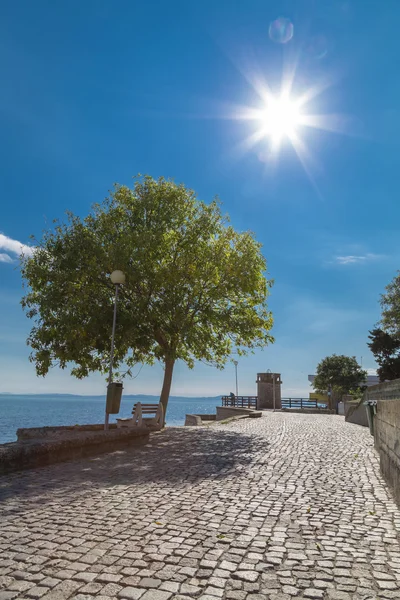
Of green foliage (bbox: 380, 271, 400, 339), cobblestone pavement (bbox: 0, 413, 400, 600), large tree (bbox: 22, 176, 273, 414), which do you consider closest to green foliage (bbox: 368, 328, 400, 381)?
green foliage (bbox: 380, 271, 400, 339)

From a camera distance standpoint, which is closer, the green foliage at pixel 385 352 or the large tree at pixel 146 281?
the large tree at pixel 146 281

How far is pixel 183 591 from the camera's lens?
3314mm

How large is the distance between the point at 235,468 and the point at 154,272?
9.20m

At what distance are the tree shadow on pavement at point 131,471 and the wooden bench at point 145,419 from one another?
2158 millimetres

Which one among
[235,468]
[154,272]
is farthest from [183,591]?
[154,272]

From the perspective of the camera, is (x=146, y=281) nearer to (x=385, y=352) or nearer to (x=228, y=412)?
(x=228, y=412)

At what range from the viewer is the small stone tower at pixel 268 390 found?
4400 cm

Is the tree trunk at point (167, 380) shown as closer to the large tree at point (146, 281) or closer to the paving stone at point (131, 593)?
the large tree at point (146, 281)

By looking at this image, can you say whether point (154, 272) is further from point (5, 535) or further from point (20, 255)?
point (5, 535)

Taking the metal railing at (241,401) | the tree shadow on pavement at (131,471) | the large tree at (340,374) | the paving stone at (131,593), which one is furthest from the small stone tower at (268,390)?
the paving stone at (131,593)

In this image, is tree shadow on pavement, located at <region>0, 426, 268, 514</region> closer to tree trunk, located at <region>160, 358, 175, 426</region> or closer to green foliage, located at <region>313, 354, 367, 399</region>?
tree trunk, located at <region>160, 358, 175, 426</region>

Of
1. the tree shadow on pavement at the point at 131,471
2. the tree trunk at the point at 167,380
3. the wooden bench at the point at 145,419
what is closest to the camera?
the tree shadow on pavement at the point at 131,471

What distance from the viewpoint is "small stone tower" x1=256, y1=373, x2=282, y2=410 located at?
144ft

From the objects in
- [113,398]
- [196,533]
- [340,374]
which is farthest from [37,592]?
[340,374]
